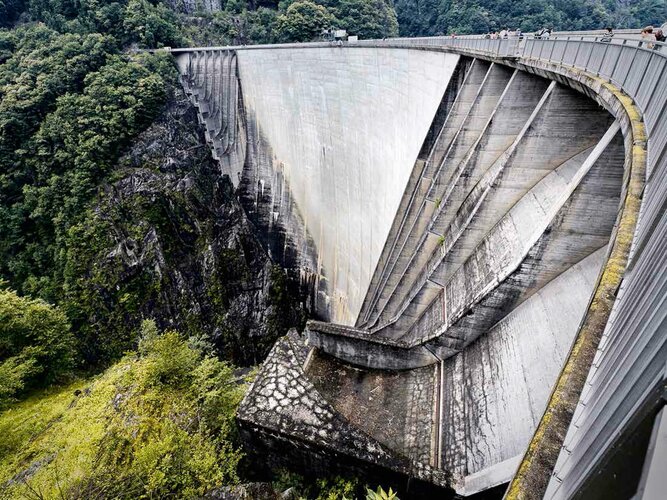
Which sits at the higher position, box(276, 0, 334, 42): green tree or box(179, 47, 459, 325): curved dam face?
box(276, 0, 334, 42): green tree

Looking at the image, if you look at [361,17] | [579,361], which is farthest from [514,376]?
[361,17]

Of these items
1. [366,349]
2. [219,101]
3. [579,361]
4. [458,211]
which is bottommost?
[366,349]

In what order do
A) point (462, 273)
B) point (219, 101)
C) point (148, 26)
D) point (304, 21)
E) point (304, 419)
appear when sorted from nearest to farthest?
point (304, 419)
point (462, 273)
point (219, 101)
point (148, 26)
point (304, 21)

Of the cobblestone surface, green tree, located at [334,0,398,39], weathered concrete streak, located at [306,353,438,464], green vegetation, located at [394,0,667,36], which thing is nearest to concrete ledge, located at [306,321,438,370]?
weathered concrete streak, located at [306,353,438,464]

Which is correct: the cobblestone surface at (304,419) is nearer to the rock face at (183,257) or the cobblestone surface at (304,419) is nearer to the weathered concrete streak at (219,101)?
the rock face at (183,257)

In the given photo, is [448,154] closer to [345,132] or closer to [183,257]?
[345,132]

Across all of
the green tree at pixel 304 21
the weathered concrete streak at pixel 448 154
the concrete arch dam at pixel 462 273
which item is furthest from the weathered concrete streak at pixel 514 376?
the green tree at pixel 304 21

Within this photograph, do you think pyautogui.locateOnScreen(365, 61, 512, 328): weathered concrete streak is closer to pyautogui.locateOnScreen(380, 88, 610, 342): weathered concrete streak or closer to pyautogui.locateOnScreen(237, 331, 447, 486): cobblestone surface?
pyautogui.locateOnScreen(380, 88, 610, 342): weathered concrete streak
